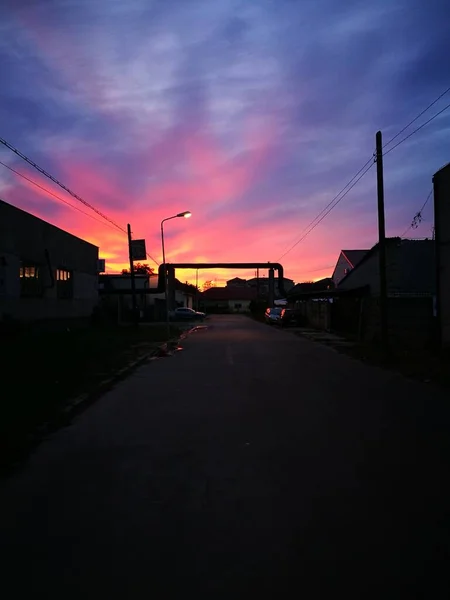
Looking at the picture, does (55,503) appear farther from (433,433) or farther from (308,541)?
(433,433)

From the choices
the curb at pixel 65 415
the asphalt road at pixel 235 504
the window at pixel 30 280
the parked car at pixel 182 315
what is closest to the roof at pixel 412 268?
the window at pixel 30 280

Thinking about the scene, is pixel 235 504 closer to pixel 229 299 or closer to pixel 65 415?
pixel 65 415

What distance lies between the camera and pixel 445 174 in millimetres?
18172

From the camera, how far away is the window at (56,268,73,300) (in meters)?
25.5

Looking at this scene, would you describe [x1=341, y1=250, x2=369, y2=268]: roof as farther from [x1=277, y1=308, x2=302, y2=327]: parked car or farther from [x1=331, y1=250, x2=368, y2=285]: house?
[x1=277, y1=308, x2=302, y2=327]: parked car

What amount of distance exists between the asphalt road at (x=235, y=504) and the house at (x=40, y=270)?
37.4 ft

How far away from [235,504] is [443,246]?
50.2 feet


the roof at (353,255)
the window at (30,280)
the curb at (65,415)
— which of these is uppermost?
the roof at (353,255)

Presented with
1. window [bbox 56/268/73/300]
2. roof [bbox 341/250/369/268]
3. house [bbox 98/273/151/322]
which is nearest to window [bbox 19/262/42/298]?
window [bbox 56/268/73/300]

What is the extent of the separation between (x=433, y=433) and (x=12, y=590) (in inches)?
233

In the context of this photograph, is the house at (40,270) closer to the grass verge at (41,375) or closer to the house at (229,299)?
the grass verge at (41,375)

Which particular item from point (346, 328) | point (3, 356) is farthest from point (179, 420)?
point (346, 328)

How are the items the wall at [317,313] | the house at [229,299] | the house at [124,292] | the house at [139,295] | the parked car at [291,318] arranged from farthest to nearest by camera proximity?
the house at [229,299] → the house at [139,295] → the house at [124,292] → the parked car at [291,318] → the wall at [317,313]

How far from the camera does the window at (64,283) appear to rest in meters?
25.5
